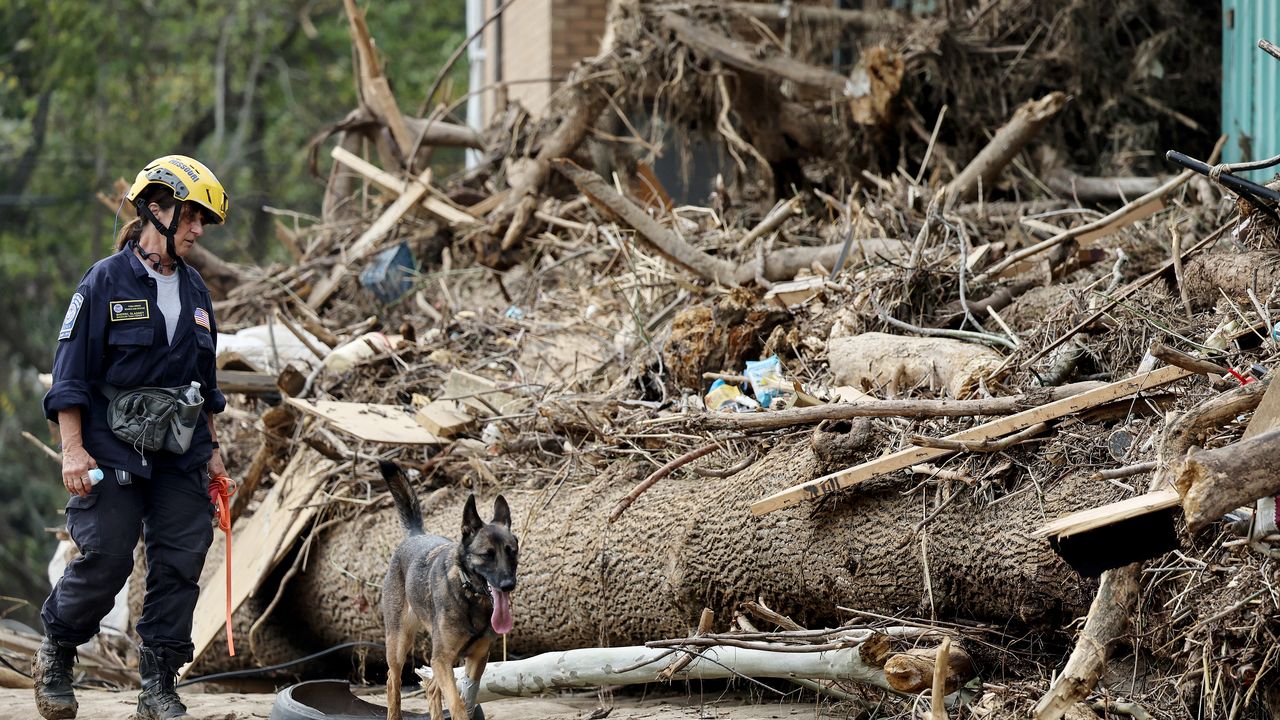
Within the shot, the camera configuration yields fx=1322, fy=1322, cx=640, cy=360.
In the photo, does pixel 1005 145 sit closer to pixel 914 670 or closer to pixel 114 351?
pixel 914 670

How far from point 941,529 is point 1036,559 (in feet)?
1.28

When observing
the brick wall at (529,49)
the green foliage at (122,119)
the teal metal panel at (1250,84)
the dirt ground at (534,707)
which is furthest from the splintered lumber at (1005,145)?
the green foliage at (122,119)

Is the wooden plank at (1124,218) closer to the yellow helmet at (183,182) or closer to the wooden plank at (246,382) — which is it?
the yellow helmet at (183,182)

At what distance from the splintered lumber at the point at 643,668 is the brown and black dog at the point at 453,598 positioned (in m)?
0.23

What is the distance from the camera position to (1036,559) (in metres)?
4.41

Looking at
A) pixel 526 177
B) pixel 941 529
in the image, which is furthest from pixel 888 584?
pixel 526 177

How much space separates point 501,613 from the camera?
442 centimetres

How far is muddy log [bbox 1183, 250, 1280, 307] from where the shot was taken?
4977 mm

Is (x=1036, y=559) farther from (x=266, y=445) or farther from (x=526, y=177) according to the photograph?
(x=526, y=177)

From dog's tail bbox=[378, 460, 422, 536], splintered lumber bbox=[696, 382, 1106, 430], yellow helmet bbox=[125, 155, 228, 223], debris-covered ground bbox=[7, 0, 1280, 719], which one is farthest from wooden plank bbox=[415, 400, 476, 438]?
splintered lumber bbox=[696, 382, 1106, 430]

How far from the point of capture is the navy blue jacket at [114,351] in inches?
202

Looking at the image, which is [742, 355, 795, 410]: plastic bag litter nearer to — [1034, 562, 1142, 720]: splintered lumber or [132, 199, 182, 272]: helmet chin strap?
[1034, 562, 1142, 720]: splintered lumber

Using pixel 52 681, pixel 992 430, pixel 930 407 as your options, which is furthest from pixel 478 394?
pixel 992 430

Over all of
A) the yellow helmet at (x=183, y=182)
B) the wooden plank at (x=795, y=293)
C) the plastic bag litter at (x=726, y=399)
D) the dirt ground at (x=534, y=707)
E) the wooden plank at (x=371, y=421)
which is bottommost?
the dirt ground at (x=534, y=707)
